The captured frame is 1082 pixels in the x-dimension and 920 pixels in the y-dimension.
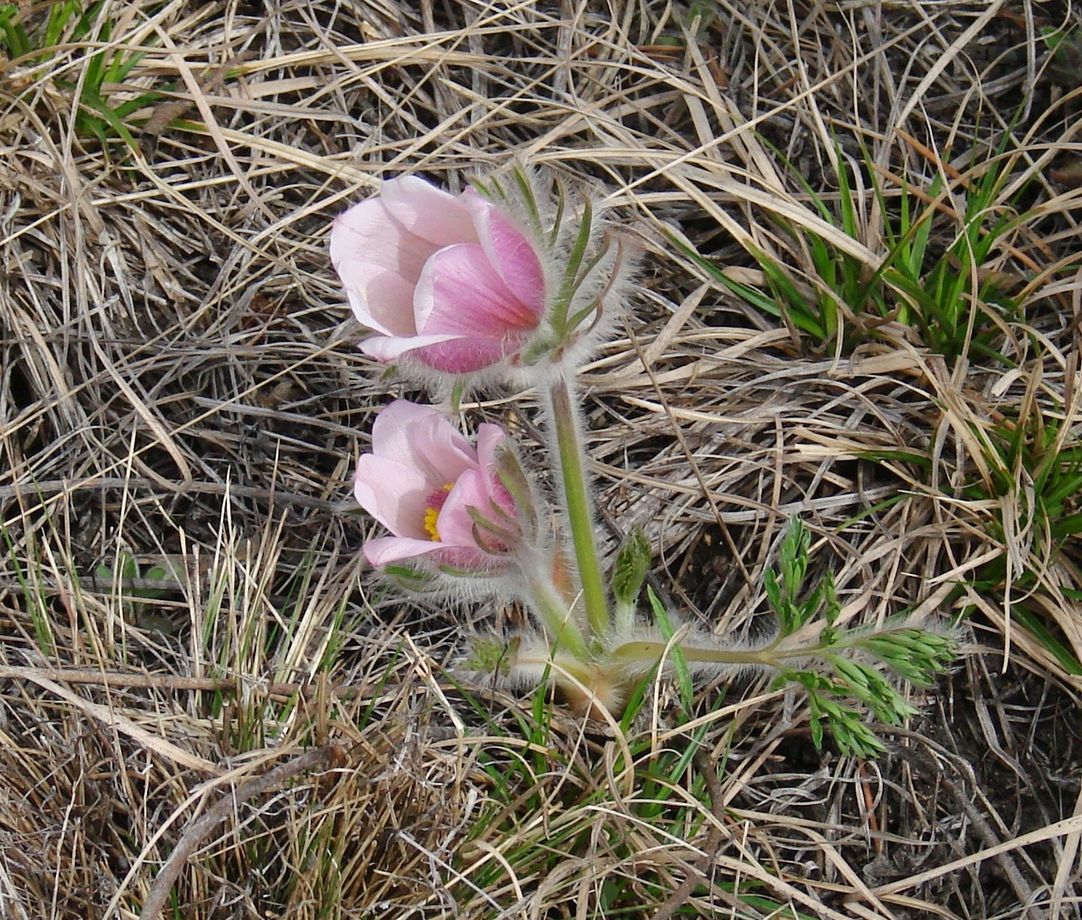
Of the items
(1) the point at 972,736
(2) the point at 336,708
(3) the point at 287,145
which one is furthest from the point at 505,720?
(3) the point at 287,145

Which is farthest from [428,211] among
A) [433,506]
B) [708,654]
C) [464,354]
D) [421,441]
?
[708,654]

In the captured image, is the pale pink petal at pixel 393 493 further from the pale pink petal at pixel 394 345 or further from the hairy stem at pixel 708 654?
the hairy stem at pixel 708 654

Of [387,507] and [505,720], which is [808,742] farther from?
[387,507]

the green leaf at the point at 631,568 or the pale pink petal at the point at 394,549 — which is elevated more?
the pale pink petal at the point at 394,549

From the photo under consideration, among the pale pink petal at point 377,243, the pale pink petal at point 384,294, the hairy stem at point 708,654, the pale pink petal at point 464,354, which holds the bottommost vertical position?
the hairy stem at point 708,654

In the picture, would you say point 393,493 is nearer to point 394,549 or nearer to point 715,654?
point 394,549

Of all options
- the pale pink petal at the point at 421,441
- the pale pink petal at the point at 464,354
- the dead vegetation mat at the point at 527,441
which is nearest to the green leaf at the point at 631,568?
the dead vegetation mat at the point at 527,441

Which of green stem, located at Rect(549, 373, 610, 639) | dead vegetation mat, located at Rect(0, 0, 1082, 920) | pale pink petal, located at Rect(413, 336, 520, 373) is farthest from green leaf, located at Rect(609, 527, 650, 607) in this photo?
pale pink petal, located at Rect(413, 336, 520, 373)
